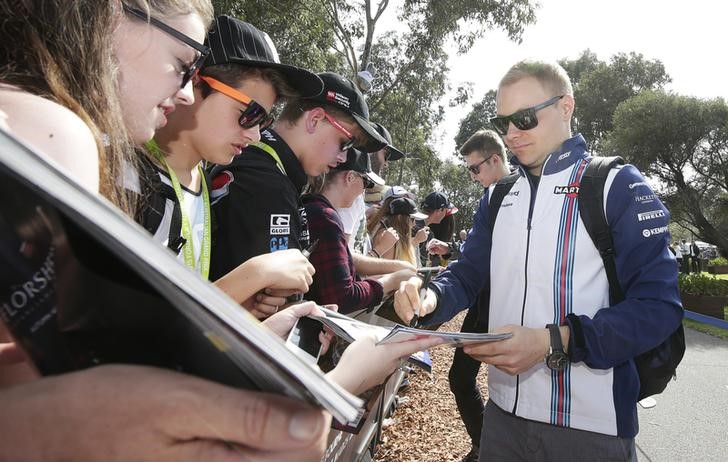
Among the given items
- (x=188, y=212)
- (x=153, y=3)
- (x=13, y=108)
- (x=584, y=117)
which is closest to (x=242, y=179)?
(x=188, y=212)

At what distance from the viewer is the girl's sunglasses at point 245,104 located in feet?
6.77

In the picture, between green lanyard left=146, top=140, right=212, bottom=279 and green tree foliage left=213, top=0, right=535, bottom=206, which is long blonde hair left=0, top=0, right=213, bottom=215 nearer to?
green lanyard left=146, top=140, right=212, bottom=279

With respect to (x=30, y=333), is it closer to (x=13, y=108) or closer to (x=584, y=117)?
(x=13, y=108)

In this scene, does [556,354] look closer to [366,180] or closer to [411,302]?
[411,302]

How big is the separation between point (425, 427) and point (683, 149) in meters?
25.2

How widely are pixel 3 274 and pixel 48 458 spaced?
0.25 m

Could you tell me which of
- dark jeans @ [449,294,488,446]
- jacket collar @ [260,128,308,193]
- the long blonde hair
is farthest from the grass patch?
the long blonde hair

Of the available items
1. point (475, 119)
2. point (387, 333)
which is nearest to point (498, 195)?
point (387, 333)

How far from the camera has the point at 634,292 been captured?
1913 millimetres

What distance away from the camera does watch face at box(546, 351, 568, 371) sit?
1.88 m

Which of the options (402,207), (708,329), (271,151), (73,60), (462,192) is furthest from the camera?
(462,192)

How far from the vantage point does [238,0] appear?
36.0 ft

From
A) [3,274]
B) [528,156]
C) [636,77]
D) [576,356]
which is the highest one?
[636,77]

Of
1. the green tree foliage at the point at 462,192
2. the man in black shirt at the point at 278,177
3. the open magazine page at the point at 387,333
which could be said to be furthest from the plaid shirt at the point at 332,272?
the green tree foliage at the point at 462,192
